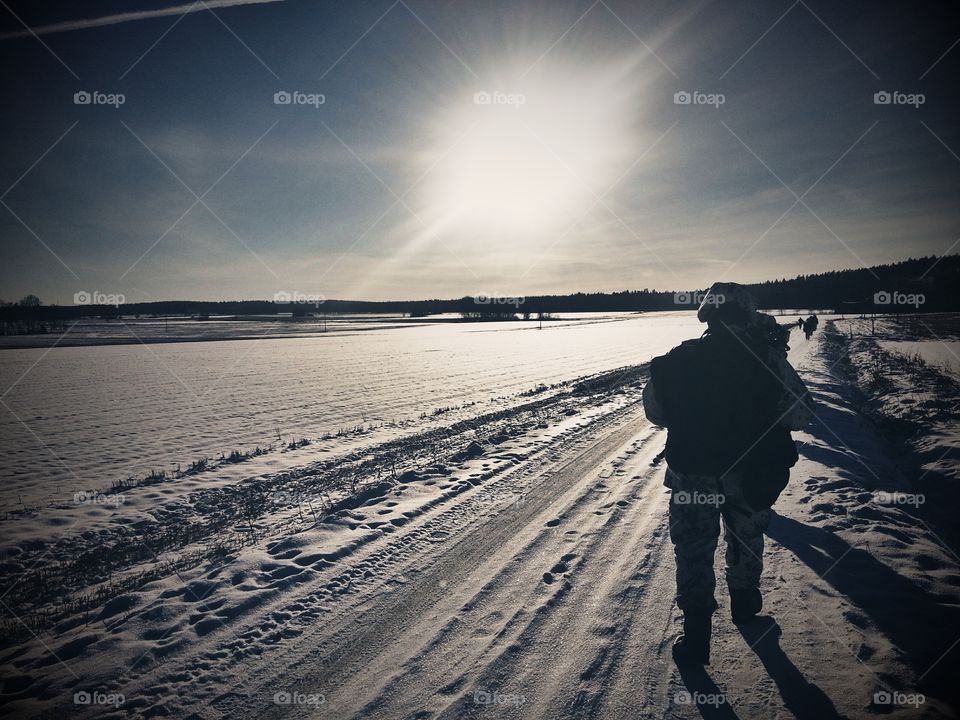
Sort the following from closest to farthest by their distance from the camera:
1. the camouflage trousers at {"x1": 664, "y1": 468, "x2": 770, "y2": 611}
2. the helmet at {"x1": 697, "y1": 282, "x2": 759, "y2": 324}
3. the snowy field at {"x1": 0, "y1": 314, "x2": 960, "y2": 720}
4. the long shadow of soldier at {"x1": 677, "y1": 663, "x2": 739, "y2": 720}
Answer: the long shadow of soldier at {"x1": 677, "y1": 663, "x2": 739, "y2": 720}
the snowy field at {"x1": 0, "y1": 314, "x2": 960, "y2": 720}
the camouflage trousers at {"x1": 664, "y1": 468, "x2": 770, "y2": 611}
the helmet at {"x1": 697, "y1": 282, "x2": 759, "y2": 324}

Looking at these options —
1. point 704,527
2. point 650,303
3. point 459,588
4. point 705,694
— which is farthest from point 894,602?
point 650,303

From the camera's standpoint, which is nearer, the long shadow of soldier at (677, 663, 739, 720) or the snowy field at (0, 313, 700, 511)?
the long shadow of soldier at (677, 663, 739, 720)

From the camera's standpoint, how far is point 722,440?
9.95ft

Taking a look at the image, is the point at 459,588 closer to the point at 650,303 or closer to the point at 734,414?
the point at 734,414

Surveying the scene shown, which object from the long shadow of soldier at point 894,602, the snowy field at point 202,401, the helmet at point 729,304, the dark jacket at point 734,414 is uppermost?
the helmet at point 729,304

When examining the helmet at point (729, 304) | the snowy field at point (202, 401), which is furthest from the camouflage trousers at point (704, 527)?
the snowy field at point (202, 401)

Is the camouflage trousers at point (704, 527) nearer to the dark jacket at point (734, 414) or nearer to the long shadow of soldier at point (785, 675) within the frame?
the dark jacket at point (734, 414)

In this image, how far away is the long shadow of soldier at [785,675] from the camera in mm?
2557

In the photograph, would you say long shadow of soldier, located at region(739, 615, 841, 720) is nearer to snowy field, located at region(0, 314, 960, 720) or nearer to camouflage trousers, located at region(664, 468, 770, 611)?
snowy field, located at region(0, 314, 960, 720)

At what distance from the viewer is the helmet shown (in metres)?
3.13

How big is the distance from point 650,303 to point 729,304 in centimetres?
15355

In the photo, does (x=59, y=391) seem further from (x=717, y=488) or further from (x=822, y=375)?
(x=822, y=375)

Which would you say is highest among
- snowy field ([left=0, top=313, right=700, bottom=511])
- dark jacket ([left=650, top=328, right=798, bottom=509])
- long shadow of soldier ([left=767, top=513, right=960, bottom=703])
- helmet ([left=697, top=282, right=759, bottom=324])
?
helmet ([left=697, top=282, right=759, bottom=324])

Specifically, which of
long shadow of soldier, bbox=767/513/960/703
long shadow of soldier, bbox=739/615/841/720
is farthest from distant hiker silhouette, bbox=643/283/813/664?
long shadow of soldier, bbox=767/513/960/703
